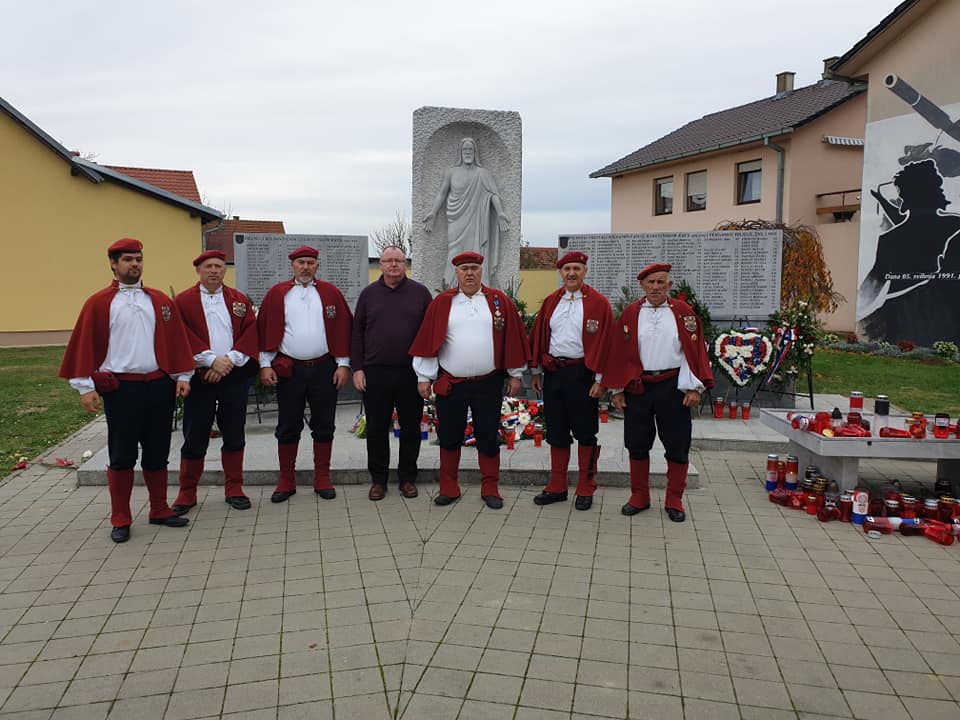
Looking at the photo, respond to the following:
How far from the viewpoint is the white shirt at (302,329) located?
215 inches

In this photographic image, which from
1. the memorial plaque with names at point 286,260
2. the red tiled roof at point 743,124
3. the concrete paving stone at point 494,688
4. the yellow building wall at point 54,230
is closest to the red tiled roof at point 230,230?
the yellow building wall at point 54,230

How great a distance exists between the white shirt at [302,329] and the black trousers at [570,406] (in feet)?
5.46

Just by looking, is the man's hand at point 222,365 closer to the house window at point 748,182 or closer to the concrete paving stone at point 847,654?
the concrete paving stone at point 847,654

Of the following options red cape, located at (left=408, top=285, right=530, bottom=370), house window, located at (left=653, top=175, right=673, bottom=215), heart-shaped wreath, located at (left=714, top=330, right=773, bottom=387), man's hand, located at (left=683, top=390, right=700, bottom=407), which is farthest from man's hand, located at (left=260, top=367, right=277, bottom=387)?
house window, located at (left=653, top=175, right=673, bottom=215)

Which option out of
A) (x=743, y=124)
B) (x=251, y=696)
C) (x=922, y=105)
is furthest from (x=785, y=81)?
(x=251, y=696)

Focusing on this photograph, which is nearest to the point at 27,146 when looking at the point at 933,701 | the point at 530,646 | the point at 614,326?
the point at 614,326

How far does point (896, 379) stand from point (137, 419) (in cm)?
1141

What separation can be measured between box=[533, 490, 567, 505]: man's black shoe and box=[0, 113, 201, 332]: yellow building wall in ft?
53.7

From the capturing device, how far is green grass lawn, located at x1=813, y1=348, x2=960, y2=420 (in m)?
10.1

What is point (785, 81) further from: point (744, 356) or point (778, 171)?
point (744, 356)

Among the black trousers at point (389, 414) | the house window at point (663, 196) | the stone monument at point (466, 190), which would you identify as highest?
the house window at point (663, 196)

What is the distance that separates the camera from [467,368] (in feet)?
17.6

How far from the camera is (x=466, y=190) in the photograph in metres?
9.41

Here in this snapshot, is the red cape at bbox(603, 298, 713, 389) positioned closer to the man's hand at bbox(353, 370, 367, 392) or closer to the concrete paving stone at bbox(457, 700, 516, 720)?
the man's hand at bbox(353, 370, 367, 392)
